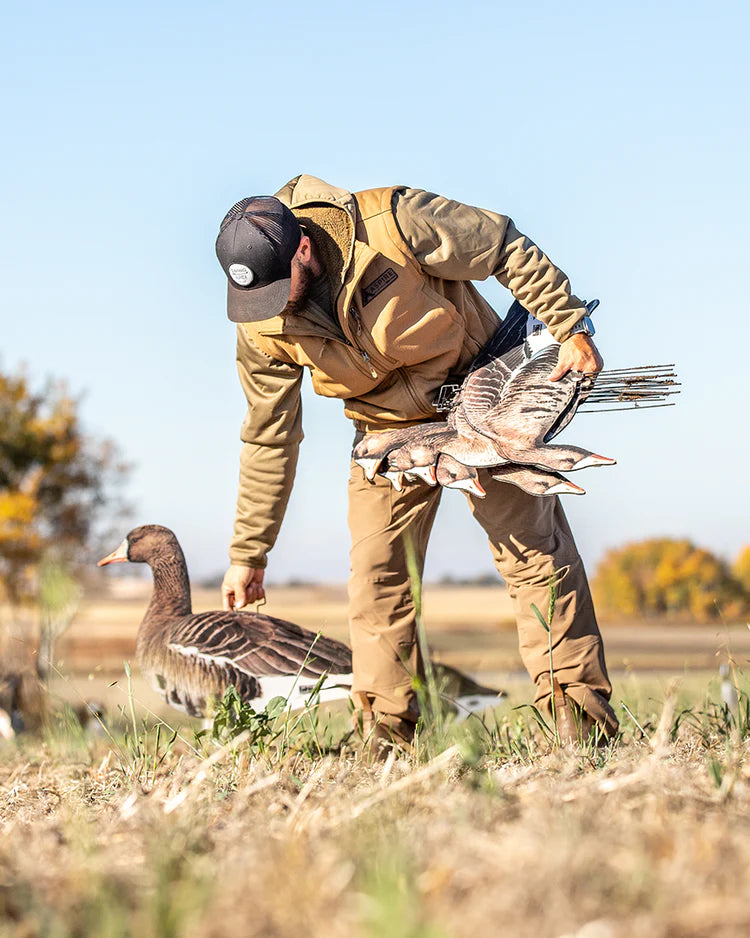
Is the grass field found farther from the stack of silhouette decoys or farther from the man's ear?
the man's ear

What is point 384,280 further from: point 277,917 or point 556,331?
point 277,917

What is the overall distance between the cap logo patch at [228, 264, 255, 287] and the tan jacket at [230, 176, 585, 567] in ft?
0.71

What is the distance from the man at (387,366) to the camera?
3.47 meters

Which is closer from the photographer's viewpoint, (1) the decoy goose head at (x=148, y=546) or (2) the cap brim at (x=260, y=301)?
(2) the cap brim at (x=260, y=301)

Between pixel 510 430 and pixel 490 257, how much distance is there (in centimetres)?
62

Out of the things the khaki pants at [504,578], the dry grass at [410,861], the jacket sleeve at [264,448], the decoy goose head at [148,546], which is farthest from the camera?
the decoy goose head at [148,546]

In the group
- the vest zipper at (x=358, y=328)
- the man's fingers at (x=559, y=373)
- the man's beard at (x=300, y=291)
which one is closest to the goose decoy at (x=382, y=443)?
the vest zipper at (x=358, y=328)

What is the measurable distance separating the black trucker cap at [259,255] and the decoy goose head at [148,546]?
2.10 metres

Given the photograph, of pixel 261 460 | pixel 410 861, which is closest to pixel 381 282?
pixel 261 460

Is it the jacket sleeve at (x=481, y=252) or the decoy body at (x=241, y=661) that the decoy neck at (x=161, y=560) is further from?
the jacket sleeve at (x=481, y=252)

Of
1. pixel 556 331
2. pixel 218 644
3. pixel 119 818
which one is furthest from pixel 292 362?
pixel 119 818

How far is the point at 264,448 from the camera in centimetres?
412

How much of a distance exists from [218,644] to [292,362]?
56.0 inches

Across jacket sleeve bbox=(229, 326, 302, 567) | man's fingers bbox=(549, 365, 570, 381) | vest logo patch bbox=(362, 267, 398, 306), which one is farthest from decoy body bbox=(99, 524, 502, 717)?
vest logo patch bbox=(362, 267, 398, 306)
